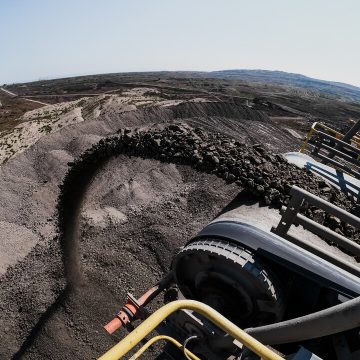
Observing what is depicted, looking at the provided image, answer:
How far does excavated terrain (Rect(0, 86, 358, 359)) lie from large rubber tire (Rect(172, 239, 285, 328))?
Answer: 4.88 ft

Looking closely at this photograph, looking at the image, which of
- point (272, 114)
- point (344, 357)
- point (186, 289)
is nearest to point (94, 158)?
point (186, 289)

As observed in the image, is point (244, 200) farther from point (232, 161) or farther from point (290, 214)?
point (290, 214)

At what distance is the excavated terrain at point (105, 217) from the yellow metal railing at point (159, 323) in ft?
10.6

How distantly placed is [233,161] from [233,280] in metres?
2.67

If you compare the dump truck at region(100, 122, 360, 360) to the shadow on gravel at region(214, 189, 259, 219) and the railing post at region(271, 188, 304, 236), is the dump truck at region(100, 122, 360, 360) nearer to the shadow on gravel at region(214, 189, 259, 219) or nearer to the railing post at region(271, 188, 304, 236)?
the railing post at region(271, 188, 304, 236)

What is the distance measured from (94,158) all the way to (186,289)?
14.1ft

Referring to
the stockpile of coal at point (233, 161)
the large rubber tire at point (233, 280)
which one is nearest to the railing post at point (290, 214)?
the large rubber tire at point (233, 280)

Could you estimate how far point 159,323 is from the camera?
296 cm

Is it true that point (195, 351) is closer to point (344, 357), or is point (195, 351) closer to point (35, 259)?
point (344, 357)

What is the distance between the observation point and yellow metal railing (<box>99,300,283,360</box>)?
2533 mm

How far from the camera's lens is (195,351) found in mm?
5035

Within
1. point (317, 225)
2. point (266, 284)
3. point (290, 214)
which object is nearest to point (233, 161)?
point (290, 214)

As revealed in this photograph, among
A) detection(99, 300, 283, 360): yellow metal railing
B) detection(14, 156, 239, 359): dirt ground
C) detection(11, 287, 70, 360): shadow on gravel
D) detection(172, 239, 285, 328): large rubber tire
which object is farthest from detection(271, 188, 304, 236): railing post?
detection(11, 287, 70, 360): shadow on gravel

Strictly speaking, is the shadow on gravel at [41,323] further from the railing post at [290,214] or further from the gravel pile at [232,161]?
the railing post at [290,214]
